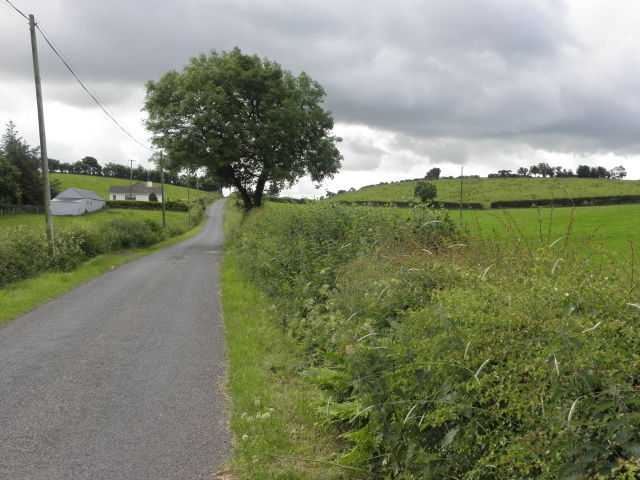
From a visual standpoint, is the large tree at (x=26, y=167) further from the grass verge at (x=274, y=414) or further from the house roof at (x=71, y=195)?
the grass verge at (x=274, y=414)

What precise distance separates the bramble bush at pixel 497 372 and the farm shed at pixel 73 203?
87.0 meters

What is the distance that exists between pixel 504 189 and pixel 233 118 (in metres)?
43.5

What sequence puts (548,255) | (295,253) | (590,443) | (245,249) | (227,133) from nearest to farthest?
(590,443)
(548,255)
(295,253)
(245,249)
(227,133)

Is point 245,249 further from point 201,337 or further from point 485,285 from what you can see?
point 485,285

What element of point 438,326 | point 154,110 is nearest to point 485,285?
point 438,326

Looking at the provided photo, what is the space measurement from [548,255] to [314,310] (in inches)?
166

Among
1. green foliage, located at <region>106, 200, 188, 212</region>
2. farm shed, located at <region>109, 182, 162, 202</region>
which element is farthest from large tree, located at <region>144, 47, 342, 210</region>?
farm shed, located at <region>109, 182, 162, 202</region>

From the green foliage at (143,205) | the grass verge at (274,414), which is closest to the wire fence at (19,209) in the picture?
the green foliage at (143,205)

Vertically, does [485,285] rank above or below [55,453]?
above

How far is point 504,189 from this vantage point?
66.2 metres

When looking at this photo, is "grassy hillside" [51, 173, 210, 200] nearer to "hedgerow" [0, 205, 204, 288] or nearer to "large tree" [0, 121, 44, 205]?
"large tree" [0, 121, 44, 205]

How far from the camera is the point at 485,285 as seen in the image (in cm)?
439

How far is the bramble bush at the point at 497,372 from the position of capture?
2850 millimetres

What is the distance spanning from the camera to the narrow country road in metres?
4.58
